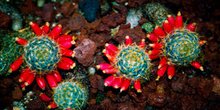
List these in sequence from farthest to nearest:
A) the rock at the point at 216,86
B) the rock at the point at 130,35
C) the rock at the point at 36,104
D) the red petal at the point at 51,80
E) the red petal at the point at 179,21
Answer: the rock at the point at 216,86 → the rock at the point at 130,35 → the rock at the point at 36,104 → the red petal at the point at 179,21 → the red petal at the point at 51,80

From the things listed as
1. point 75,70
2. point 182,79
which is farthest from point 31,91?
point 182,79

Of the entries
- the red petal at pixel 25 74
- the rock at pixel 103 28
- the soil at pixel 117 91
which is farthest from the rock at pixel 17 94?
the rock at pixel 103 28

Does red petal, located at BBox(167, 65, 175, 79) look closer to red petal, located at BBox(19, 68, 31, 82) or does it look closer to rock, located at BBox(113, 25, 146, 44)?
rock, located at BBox(113, 25, 146, 44)

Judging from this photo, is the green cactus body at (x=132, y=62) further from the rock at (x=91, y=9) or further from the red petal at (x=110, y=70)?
the rock at (x=91, y=9)

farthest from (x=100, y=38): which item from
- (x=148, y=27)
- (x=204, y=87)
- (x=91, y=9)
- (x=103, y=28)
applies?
(x=204, y=87)

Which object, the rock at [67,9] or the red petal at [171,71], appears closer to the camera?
the red petal at [171,71]
